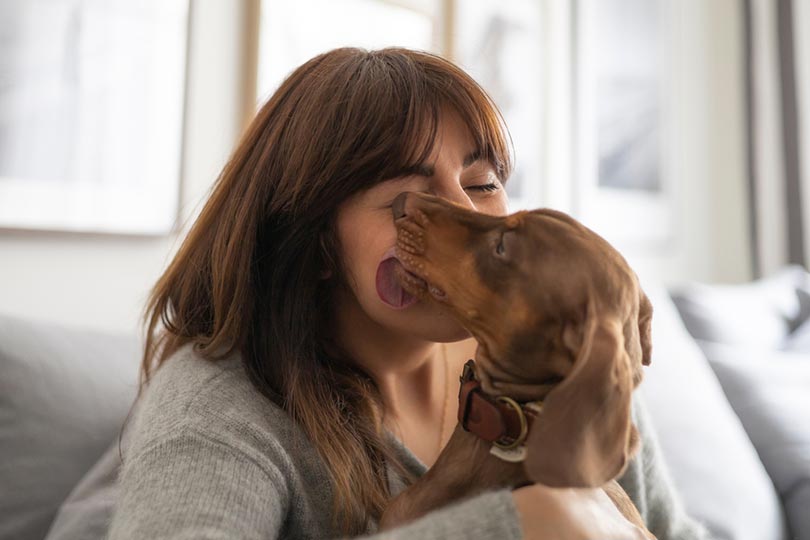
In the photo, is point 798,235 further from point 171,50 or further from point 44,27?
point 44,27

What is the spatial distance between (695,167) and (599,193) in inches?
27.9

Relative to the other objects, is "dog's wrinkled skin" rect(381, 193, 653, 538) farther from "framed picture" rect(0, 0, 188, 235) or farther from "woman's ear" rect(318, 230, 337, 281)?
"framed picture" rect(0, 0, 188, 235)

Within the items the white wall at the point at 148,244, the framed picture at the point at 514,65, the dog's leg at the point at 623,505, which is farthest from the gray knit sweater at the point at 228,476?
the framed picture at the point at 514,65

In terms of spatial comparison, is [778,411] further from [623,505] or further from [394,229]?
[394,229]

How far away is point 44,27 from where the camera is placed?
5.43 ft

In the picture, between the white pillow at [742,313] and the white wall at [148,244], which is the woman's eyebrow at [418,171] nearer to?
the white wall at [148,244]

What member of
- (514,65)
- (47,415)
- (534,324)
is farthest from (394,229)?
(514,65)

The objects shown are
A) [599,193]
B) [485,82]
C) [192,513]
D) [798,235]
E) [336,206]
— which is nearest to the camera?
[192,513]

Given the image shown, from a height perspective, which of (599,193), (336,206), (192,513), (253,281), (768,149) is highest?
(768,149)

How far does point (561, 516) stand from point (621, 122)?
2.55 meters

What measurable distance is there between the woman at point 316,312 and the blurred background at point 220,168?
0.23 m

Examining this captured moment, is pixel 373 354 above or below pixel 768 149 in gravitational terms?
below

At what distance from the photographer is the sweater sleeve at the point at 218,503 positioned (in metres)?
0.82

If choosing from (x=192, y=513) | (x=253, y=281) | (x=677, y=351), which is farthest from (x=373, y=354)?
(x=677, y=351)
